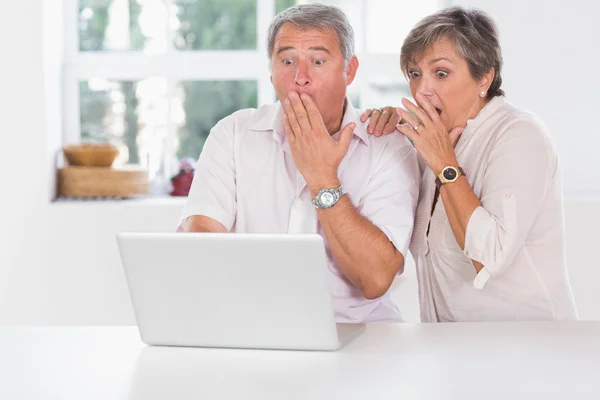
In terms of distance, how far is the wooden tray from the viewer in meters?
3.91

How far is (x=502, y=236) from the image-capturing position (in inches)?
78.6

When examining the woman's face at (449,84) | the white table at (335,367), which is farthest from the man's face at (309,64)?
the white table at (335,367)

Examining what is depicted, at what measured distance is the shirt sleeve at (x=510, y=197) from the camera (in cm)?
200

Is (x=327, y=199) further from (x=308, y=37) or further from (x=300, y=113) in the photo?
(x=308, y=37)

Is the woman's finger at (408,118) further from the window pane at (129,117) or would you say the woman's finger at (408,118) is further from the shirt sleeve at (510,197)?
the window pane at (129,117)

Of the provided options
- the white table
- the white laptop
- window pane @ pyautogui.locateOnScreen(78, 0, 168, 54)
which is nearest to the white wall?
window pane @ pyautogui.locateOnScreen(78, 0, 168, 54)

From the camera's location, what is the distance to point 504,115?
2166 mm

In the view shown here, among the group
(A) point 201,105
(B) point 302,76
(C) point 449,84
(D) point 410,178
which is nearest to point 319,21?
(B) point 302,76

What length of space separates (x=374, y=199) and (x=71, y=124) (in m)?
2.35

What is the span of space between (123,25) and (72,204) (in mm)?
971

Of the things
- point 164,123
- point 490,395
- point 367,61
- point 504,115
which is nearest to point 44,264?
point 164,123

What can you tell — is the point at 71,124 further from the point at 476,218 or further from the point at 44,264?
the point at 476,218

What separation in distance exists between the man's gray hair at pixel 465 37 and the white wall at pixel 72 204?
5.28 feet

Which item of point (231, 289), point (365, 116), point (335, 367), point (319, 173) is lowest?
point (335, 367)
